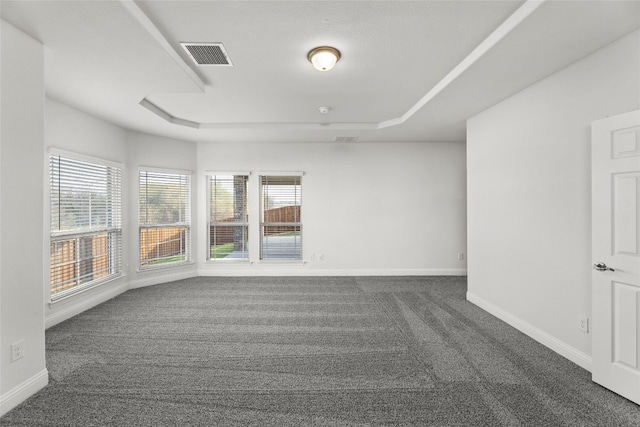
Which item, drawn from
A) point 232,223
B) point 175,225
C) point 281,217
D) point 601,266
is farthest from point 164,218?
point 601,266

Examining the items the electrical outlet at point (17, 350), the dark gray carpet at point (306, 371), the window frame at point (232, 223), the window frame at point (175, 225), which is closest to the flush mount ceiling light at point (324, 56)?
the dark gray carpet at point (306, 371)

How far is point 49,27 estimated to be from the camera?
2.04 metres

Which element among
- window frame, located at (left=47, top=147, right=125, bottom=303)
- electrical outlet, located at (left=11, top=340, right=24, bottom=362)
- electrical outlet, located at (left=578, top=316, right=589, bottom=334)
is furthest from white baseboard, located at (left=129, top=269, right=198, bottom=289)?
electrical outlet, located at (left=578, top=316, right=589, bottom=334)

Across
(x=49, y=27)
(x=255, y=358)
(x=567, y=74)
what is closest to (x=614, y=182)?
(x=567, y=74)

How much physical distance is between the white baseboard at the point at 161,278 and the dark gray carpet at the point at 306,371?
0.93 meters

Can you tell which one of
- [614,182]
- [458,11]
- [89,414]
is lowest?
[89,414]

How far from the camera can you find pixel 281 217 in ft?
18.9

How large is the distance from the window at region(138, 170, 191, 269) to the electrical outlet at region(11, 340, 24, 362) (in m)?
3.09

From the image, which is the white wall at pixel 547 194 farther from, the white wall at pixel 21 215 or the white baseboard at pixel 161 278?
the white baseboard at pixel 161 278

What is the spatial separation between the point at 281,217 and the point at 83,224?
9.90 ft

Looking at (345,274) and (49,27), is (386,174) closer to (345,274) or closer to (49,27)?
(345,274)

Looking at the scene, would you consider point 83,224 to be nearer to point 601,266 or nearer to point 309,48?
point 309,48

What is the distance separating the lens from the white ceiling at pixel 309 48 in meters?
1.97

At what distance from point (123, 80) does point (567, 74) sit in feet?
13.6
